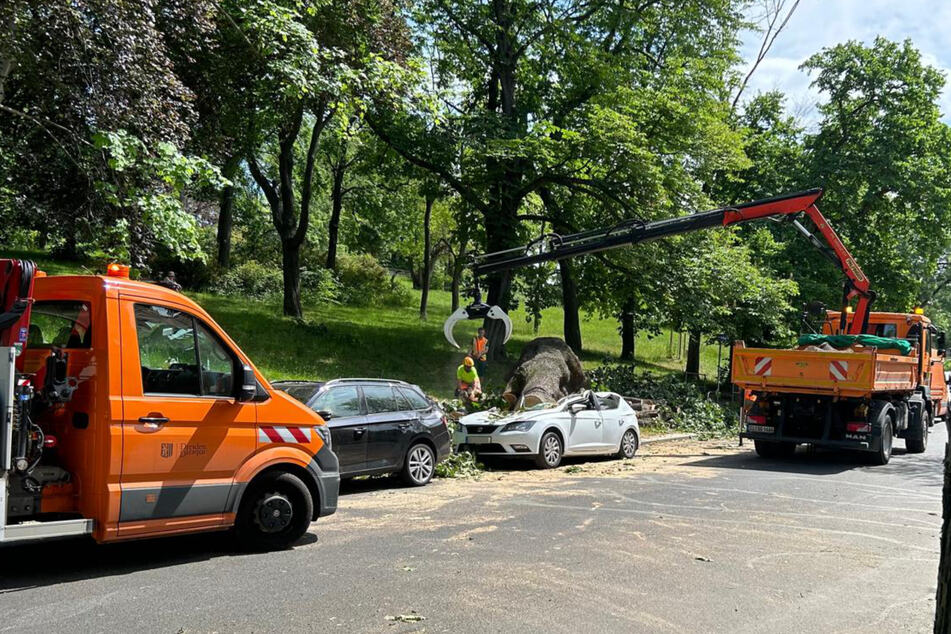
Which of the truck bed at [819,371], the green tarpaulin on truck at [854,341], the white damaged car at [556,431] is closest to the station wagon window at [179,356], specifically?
the white damaged car at [556,431]

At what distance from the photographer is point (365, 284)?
41.1 m

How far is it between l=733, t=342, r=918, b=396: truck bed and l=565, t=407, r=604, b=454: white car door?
2.87 meters

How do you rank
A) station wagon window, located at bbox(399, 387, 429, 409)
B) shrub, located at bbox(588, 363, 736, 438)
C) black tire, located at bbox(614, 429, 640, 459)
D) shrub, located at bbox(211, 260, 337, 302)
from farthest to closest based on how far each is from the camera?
1. shrub, located at bbox(211, 260, 337, 302)
2. shrub, located at bbox(588, 363, 736, 438)
3. black tire, located at bbox(614, 429, 640, 459)
4. station wagon window, located at bbox(399, 387, 429, 409)

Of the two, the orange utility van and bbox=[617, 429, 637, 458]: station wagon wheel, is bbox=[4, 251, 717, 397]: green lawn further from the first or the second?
the orange utility van

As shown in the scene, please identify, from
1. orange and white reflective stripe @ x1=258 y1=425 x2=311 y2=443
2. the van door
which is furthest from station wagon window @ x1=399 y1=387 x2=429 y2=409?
the van door

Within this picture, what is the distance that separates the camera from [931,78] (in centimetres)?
3141

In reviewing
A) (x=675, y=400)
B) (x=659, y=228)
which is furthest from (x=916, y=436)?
(x=659, y=228)

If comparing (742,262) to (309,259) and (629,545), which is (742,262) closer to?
(629,545)

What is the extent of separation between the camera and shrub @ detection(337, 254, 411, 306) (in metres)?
38.8

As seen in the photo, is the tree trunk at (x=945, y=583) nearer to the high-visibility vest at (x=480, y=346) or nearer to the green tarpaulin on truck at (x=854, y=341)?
the green tarpaulin on truck at (x=854, y=341)

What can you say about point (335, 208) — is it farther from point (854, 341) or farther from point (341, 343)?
point (854, 341)

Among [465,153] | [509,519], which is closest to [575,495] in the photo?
[509,519]

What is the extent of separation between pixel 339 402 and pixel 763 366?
8.49 metres

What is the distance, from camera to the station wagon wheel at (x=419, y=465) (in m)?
11.7
